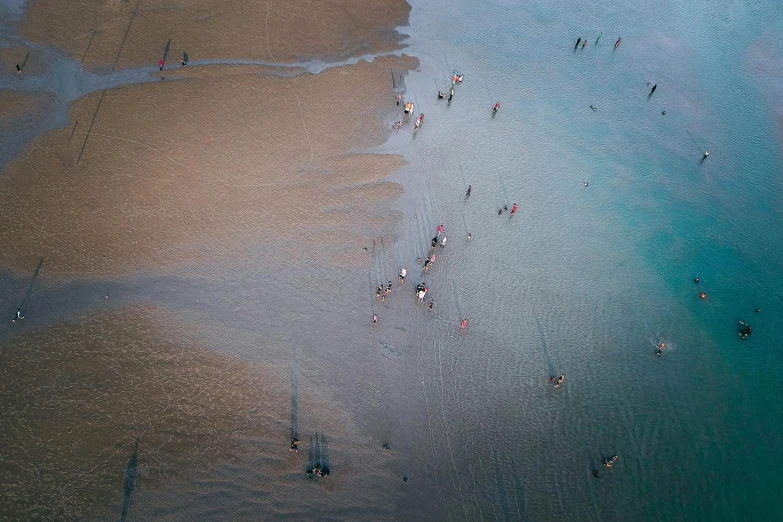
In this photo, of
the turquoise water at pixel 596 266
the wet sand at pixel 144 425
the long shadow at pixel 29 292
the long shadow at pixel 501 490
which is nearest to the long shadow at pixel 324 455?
the wet sand at pixel 144 425

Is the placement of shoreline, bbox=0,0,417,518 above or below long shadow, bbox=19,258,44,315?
above

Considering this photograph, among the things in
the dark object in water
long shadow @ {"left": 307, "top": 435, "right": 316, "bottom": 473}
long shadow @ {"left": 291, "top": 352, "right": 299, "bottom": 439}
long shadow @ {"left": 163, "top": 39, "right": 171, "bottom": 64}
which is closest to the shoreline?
long shadow @ {"left": 291, "top": 352, "right": 299, "bottom": 439}

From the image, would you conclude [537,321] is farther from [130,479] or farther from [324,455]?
[130,479]

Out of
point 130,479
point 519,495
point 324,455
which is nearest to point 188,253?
point 130,479

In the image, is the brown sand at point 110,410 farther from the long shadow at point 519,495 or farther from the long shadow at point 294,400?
the long shadow at point 519,495

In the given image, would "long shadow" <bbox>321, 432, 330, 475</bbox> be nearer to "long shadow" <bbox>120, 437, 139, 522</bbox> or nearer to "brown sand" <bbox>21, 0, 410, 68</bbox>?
"long shadow" <bbox>120, 437, 139, 522</bbox>
